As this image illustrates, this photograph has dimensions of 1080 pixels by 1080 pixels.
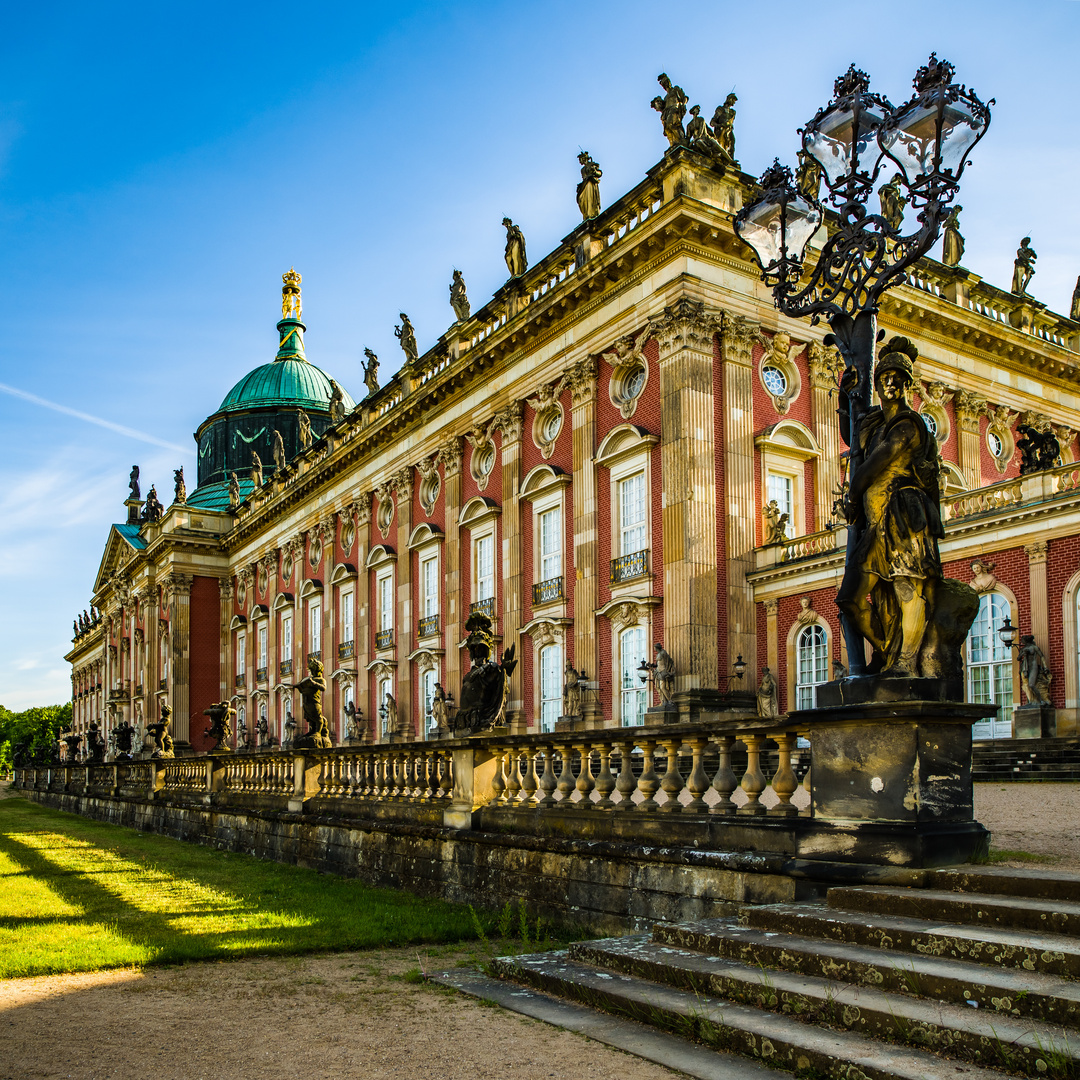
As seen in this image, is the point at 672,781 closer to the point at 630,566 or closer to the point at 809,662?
the point at 809,662

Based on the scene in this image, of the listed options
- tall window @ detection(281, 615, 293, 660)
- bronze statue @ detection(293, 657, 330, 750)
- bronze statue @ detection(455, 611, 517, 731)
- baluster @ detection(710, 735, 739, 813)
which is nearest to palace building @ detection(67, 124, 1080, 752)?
tall window @ detection(281, 615, 293, 660)

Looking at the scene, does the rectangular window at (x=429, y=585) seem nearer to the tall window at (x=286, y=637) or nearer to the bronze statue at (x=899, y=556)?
the tall window at (x=286, y=637)

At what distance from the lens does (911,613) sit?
7.33m

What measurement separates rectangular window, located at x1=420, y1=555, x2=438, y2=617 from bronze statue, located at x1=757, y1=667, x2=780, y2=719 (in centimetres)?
1296

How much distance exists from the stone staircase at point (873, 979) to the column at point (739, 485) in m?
16.6

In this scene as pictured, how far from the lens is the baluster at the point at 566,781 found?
10.3 meters

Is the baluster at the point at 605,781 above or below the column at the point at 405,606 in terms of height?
below

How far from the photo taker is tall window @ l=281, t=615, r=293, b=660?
44.9m

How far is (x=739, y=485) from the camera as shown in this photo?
2394 cm

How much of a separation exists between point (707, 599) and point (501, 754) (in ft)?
39.0

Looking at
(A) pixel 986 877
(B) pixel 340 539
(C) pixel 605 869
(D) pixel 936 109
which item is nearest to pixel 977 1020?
(A) pixel 986 877

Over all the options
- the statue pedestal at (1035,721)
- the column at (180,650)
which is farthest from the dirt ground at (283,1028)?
the column at (180,650)

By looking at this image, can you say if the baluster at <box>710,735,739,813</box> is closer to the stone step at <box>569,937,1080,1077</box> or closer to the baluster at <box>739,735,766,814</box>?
the baluster at <box>739,735,766,814</box>

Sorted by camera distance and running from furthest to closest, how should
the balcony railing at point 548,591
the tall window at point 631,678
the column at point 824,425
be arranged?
the balcony railing at point 548,591 < the column at point 824,425 < the tall window at point 631,678
